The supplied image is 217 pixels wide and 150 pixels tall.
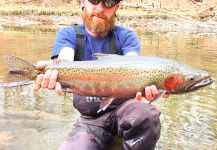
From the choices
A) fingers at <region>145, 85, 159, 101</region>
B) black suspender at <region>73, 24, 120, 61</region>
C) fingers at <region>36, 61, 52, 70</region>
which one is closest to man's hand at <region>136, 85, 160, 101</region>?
fingers at <region>145, 85, 159, 101</region>

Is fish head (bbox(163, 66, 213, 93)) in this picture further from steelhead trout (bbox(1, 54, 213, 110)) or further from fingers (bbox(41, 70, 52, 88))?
fingers (bbox(41, 70, 52, 88))

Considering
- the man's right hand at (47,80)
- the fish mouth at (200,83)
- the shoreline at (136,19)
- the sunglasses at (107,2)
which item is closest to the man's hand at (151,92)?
the fish mouth at (200,83)

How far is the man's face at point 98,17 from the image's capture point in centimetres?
438

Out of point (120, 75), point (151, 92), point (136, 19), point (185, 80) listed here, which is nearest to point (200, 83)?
point (185, 80)

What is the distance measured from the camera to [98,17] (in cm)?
440

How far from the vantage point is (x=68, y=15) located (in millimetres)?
27969

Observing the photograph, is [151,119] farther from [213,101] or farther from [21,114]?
[213,101]

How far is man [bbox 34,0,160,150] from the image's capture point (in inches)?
161

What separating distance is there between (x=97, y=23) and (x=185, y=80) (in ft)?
3.99

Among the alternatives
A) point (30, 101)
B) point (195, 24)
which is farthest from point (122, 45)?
point (195, 24)

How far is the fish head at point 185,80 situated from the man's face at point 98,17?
42.3 inches

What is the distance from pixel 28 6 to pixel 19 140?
26.9 meters

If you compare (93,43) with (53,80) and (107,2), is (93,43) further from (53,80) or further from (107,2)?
(53,80)

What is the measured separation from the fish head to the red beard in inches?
42.0
